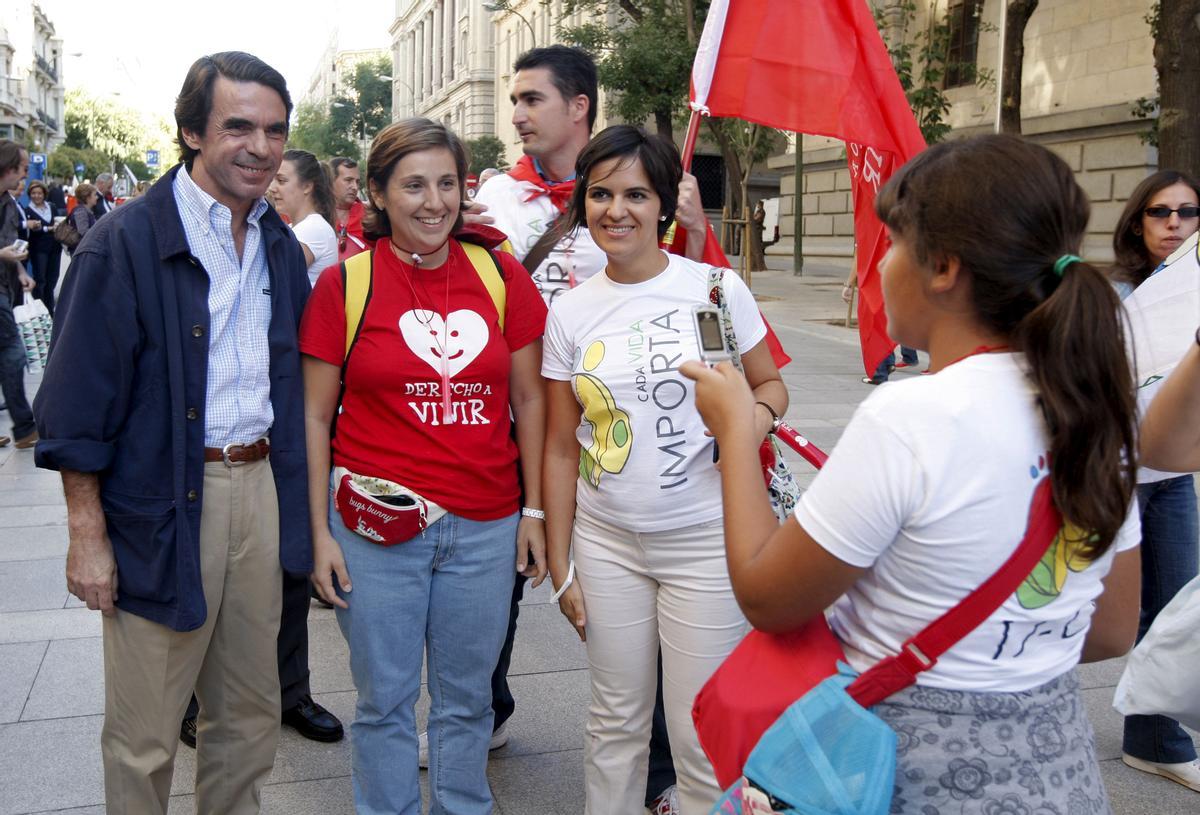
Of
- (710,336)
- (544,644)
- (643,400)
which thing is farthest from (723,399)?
(544,644)

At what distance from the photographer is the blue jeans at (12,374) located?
836 centimetres

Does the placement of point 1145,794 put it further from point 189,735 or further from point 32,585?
point 32,585

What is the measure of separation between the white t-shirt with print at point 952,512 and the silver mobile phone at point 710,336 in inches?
17.9

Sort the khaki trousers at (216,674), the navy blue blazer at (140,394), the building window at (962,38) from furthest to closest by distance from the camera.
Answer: the building window at (962,38) < the khaki trousers at (216,674) < the navy blue blazer at (140,394)

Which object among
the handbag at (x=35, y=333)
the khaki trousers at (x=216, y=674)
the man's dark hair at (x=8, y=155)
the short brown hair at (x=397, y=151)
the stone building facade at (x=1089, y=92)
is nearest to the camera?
the khaki trousers at (x=216, y=674)

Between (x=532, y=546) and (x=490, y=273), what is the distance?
0.76m

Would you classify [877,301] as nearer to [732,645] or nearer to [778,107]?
[778,107]

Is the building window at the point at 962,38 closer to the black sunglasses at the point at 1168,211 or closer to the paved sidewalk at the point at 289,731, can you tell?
the black sunglasses at the point at 1168,211

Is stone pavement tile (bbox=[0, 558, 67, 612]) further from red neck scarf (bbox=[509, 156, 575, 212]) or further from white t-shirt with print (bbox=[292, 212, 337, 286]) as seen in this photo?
red neck scarf (bbox=[509, 156, 575, 212])

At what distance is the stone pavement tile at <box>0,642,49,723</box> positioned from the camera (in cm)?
395

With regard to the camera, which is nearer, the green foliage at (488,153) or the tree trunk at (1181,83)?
the tree trunk at (1181,83)

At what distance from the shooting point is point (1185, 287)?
2.83 meters

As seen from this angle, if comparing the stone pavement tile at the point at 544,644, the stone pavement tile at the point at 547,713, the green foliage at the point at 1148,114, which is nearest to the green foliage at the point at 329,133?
the green foliage at the point at 1148,114

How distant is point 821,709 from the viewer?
5.03 feet
